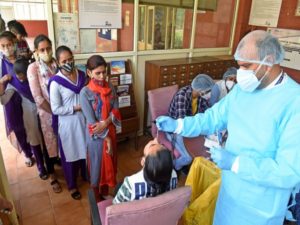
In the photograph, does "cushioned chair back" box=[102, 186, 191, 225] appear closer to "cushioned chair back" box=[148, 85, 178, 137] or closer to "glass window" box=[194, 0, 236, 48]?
"cushioned chair back" box=[148, 85, 178, 137]

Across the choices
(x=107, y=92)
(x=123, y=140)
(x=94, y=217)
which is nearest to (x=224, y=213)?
(x=94, y=217)

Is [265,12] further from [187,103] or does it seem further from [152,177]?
[152,177]

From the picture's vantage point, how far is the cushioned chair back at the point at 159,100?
229cm

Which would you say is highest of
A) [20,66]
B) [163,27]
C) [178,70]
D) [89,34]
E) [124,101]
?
[163,27]

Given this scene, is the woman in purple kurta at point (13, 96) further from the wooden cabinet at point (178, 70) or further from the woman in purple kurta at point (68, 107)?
the wooden cabinet at point (178, 70)

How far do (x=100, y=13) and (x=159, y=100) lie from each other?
116 centimetres

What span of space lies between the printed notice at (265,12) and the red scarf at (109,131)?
109 inches

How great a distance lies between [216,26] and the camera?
366cm

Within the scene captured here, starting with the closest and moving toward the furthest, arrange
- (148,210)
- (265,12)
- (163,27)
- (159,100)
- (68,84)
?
(148,210)
(68,84)
(159,100)
(163,27)
(265,12)

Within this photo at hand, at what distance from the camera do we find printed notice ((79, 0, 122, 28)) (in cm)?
249

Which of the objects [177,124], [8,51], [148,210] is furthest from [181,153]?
[8,51]

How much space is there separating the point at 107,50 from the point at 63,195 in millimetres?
1610

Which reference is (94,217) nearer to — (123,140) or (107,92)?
(107,92)

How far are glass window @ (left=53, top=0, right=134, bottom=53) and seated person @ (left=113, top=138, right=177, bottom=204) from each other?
179 cm
